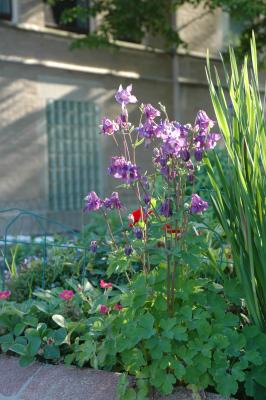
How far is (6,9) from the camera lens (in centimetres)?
1143

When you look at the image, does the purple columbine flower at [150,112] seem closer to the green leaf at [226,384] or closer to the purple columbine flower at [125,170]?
the purple columbine flower at [125,170]

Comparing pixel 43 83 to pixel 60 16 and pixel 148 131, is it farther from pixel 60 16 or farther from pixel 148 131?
pixel 148 131

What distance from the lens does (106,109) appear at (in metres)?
13.3

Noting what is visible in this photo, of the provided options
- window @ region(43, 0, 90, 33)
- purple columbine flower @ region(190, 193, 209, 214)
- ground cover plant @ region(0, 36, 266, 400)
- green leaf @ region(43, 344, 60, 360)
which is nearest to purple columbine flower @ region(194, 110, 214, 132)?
ground cover plant @ region(0, 36, 266, 400)

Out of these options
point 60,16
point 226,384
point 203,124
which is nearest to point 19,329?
point 226,384

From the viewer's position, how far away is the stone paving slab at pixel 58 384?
2855mm

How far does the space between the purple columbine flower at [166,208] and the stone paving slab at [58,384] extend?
759 mm

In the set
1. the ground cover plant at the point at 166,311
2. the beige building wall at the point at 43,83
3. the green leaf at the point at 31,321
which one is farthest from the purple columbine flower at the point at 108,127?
the beige building wall at the point at 43,83

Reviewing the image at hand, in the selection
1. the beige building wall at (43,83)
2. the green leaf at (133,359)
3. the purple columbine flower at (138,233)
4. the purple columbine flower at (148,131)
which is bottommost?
the green leaf at (133,359)

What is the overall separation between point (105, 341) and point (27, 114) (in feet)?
30.2

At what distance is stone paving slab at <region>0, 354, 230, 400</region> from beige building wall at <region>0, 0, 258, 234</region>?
838cm

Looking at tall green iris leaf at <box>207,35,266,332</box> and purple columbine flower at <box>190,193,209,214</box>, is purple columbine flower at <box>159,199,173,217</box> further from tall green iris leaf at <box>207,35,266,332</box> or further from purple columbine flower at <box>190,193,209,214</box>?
tall green iris leaf at <box>207,35,266,332</box>

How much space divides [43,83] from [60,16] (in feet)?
4.32

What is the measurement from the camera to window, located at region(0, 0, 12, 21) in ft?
37.3
